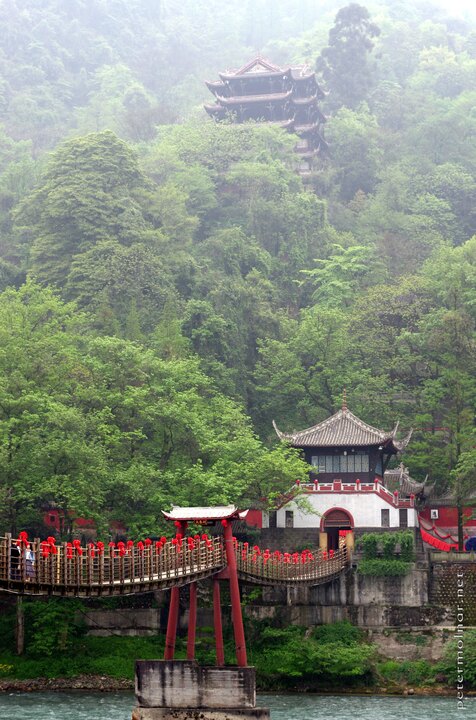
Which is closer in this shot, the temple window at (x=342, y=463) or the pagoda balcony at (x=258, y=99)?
the temple window at (x=342, y=463)

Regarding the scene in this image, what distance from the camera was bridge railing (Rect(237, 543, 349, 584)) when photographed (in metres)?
49.4

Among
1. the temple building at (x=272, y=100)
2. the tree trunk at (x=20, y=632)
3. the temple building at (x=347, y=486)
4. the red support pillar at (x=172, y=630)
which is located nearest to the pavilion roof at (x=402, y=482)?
the temple building at (x=347, y=486)

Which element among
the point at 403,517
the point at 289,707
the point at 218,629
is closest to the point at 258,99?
the point at 403,517

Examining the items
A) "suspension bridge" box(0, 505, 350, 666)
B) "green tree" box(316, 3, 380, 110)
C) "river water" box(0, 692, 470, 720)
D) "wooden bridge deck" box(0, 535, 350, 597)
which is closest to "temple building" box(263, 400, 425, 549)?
"suspension bridge" box(0, 505, 350, 666)

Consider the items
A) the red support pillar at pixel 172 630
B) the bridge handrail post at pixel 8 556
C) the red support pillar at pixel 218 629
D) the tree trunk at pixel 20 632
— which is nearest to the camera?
the bridge handrail post at pixel 8 556

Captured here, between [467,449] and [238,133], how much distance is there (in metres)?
43.4

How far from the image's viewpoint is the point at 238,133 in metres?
106

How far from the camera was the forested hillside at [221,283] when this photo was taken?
2500 inches

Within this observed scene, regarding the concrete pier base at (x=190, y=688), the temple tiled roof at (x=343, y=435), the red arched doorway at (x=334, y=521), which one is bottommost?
the concrete pier base at (x=190, y=688)

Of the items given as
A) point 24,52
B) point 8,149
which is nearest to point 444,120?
point 8,149

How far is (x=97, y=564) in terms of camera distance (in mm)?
37594

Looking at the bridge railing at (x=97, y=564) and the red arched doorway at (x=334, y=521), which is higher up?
the red arched doorway at (x=334, y=521)

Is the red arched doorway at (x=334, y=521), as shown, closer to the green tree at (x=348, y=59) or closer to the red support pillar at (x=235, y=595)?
the red support pillar at (x=235, y=595)

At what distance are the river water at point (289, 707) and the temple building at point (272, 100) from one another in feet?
220
